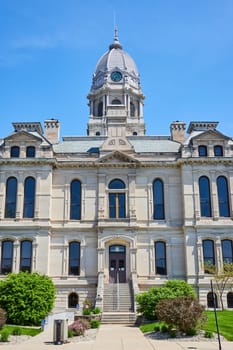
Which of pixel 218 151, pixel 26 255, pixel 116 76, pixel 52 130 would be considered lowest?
pixel 26 255

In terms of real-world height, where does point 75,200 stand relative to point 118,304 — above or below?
above

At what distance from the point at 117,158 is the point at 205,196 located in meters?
8.96

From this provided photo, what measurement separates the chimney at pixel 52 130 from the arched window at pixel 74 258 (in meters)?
12.2

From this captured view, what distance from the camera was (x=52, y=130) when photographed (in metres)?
44.4

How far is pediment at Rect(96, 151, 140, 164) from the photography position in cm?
3859

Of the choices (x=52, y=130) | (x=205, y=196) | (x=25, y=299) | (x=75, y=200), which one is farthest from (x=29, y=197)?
(x=205, y=196)

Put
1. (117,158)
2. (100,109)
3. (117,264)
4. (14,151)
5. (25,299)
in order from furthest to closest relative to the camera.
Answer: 1. (100,109)
2. (14,151)
3. (117,158)
4. (117,264)
5. (25,299)

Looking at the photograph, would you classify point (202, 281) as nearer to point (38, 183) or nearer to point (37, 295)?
point (37, 295)

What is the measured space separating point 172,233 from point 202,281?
496 cm

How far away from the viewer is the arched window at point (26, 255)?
117ft

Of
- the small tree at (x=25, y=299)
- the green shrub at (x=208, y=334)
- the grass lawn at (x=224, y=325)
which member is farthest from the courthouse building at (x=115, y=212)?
the green shrub at (x=208, y=334)

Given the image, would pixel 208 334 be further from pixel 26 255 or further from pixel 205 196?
pixel 26 255

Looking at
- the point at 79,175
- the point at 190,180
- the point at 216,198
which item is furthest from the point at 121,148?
the point at 216,198

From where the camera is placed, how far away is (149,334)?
74.2 ft
